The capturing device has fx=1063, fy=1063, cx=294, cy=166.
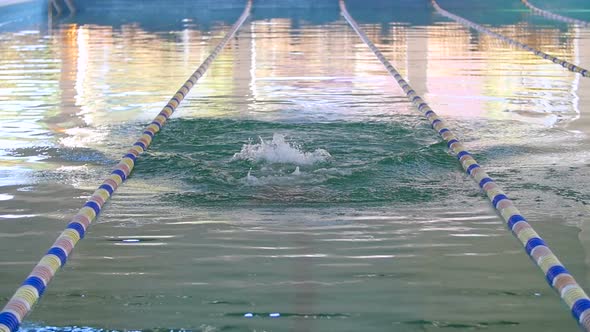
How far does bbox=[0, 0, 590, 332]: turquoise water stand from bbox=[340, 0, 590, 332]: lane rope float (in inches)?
1.7

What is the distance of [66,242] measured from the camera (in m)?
4.20

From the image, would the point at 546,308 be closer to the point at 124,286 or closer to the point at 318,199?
the point at 124,286

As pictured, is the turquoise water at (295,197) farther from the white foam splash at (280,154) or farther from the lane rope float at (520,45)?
the lane rope float at (520,45)

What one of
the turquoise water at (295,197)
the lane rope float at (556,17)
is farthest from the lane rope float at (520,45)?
the lane rope float at (556,17)

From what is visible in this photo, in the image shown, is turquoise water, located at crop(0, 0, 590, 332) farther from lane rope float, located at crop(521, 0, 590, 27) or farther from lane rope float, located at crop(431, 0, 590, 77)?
lane rope float, located at crop(521, 0, 590, 27)

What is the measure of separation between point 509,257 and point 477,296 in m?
0.52

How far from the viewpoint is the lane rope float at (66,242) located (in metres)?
3.39

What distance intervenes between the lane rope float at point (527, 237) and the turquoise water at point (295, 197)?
0.14 feet

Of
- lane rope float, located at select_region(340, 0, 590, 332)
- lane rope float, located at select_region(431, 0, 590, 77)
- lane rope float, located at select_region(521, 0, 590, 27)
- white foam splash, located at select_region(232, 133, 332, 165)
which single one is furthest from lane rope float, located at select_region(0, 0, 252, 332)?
lane rope float, located at select_region(521, 0, 590, 27)

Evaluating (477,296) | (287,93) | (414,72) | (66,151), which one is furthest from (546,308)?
(414,72)


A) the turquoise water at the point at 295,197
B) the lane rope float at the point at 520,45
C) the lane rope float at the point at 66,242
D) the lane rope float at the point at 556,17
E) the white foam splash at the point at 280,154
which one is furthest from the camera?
the lane rope float at the point at 556,17

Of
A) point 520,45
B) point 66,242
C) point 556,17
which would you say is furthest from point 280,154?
point 556,17

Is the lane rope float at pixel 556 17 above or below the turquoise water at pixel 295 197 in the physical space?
above

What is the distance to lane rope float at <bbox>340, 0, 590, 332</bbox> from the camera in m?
3.40
